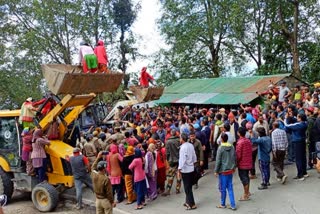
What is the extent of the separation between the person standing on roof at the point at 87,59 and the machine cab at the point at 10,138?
2.63 metres

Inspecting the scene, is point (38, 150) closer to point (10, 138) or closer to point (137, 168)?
point (10, 138)

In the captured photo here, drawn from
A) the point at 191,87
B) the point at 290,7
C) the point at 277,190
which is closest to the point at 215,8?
the point at 290,7

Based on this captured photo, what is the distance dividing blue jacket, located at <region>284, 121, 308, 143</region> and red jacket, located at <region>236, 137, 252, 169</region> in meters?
1.79

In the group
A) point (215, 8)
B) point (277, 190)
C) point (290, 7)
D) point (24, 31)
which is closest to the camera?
point (277, 190)

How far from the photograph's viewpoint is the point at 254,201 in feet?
29.1

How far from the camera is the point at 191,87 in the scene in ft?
70.4

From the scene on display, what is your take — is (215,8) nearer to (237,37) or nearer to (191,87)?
(237,37)

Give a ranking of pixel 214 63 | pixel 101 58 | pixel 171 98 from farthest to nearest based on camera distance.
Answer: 1. pixel 214 63
2. pixel 171 98
3. pixel 101 58

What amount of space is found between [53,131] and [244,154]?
5.26 meters

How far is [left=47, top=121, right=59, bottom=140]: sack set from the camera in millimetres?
10367

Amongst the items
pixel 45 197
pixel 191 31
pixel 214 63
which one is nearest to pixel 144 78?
pixel 45 197

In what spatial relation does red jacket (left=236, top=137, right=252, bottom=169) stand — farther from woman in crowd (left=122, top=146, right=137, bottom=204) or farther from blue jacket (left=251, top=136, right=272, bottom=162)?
woman in crowd (left=122, top=146, right=137, bottom=204)

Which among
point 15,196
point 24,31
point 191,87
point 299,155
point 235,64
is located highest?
point 24,31

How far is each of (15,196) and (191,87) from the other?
1240cm
